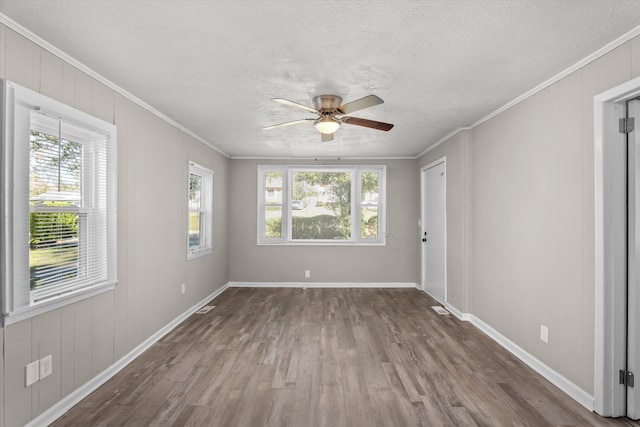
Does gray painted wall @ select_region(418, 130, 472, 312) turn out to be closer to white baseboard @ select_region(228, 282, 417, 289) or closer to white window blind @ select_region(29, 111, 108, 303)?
white baseboard @ select_region(228, 282, 417, 289)

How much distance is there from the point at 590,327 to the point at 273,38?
287cm

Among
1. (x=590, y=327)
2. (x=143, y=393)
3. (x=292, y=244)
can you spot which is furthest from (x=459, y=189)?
(x=143, y=393)

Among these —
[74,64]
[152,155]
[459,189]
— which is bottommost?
[459,189]

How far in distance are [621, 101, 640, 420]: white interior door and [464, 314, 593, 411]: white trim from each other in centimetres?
24

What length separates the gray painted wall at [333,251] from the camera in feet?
19.9

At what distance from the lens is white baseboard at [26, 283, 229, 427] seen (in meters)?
2.07

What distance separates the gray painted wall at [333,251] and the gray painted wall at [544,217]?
6.68 feet

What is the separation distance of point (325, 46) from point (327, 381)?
2466mm

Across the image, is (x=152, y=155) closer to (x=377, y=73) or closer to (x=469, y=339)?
(x=377, y=73)

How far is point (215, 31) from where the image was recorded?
1959 mm

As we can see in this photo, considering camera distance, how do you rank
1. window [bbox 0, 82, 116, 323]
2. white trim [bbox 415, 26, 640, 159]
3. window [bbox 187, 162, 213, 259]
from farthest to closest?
1. window [bbox 187, 162, 213, 259]
2. white trim [bbox 415, 26, 640, 159]
3. window [bbox 0, 82, 116, 323]

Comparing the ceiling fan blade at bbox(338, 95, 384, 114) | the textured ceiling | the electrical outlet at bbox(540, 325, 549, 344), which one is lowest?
the electrical outlet at bbox(540, 325, 549, 344)

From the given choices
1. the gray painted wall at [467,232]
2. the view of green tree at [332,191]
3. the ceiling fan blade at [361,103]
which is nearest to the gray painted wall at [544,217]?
the gray painted wall at [467,232]

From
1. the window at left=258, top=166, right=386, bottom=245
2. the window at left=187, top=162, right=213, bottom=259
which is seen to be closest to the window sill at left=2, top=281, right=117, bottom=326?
the window at left=187, top=162, right=213, bottom=259
